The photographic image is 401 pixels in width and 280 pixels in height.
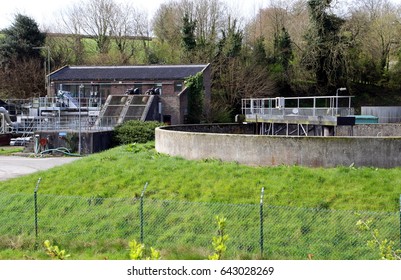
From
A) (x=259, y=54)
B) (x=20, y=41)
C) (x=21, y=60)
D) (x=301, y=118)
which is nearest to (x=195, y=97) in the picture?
(x=259, y=54)

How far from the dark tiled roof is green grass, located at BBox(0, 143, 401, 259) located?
28.5m

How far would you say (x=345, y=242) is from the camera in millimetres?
12523

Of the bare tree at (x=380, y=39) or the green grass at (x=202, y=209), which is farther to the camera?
the bare tree at (x=380, y=39)

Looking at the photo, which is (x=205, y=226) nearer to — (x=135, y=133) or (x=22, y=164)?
(x=22, y=164)

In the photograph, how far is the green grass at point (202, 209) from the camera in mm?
12555

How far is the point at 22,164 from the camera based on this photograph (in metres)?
27.0

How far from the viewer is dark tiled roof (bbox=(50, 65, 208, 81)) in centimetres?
4784

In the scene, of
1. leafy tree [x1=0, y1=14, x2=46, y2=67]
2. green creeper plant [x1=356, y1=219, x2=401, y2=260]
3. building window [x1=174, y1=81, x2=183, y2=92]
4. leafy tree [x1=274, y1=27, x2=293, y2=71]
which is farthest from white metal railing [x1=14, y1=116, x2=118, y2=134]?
green creeper plant [x1=356, y1=219, x2=401, y2=260]

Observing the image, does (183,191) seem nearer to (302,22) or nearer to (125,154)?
(125,154)

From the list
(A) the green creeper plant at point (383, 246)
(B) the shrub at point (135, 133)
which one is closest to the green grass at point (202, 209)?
(A) the green creeper plant at point (383, 246)

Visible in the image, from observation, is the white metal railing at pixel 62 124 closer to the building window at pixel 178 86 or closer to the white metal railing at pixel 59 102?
the white metal railing at pixel 59 102

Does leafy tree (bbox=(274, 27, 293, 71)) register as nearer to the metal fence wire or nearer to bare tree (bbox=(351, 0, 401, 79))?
bare tree (bbox=(351, 0, 401, 79))

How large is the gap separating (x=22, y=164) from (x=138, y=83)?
21845mm

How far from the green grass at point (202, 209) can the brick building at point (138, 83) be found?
83.0 feet
